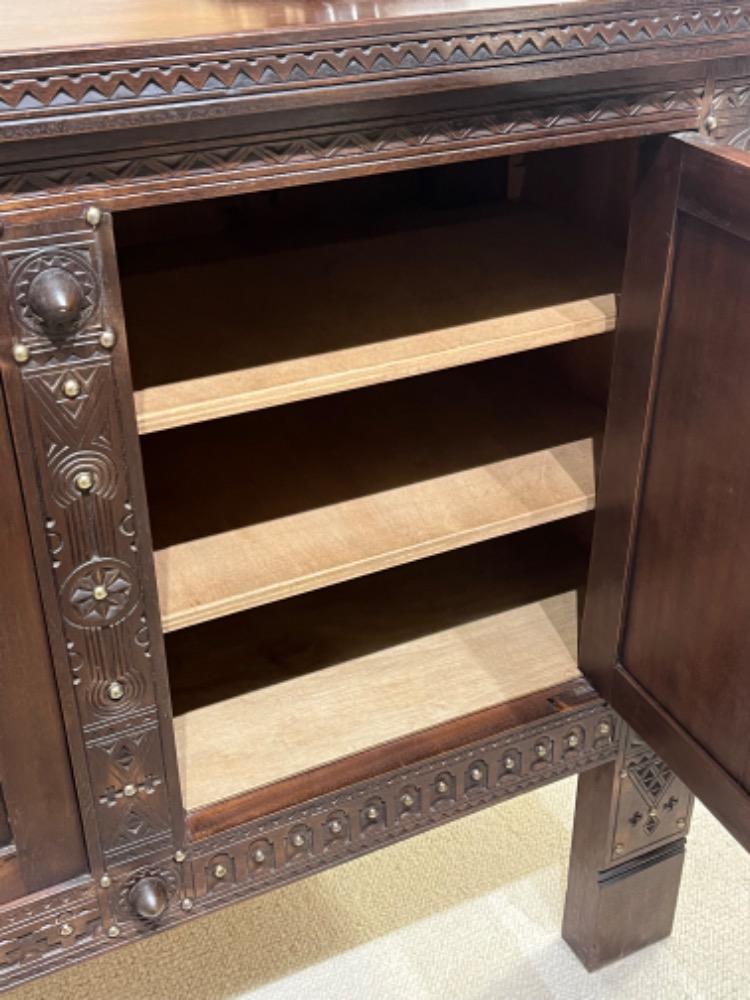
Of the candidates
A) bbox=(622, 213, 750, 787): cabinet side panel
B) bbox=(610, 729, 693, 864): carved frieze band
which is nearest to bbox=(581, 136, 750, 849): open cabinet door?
bbox=(622, 213, 750, 787): cabinet side panel

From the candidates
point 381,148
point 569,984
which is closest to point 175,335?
point 381,148

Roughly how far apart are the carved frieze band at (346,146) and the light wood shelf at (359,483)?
1.04ft

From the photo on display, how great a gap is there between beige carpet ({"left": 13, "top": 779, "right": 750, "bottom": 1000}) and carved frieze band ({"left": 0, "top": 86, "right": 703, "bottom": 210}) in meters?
0.89

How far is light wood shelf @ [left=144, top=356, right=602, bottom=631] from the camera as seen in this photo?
0.89m

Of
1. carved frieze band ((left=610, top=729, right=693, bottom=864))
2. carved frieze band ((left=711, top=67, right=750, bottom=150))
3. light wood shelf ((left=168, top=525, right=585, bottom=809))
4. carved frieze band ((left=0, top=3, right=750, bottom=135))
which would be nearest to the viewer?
carved frieze band ((left=0, top=3, right=750, bottom=135))

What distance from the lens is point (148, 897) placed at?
2.89ft

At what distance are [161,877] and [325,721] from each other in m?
0.20

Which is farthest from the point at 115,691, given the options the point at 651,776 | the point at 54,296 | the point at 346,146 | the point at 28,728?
the point at 651,776

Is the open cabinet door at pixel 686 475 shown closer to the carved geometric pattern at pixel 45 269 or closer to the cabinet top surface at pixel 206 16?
the cabinet top surface at pixel 206 16

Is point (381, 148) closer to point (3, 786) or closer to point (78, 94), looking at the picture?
point (78, 94)

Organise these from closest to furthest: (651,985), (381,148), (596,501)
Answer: (381,148) → (596,501) → (651,985)

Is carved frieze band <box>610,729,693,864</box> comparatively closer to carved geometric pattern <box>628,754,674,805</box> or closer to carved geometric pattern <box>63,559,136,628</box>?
carved geometric pattern <box>628,754,674,805</box>

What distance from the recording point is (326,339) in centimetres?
88

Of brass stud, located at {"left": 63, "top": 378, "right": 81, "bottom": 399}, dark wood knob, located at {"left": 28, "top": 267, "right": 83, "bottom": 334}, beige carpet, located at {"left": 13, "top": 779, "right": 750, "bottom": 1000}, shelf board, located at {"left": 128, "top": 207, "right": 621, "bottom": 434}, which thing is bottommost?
beige carpet, located at {"left": 13, "top": 779, "right": 750, "bottom": 1000}
